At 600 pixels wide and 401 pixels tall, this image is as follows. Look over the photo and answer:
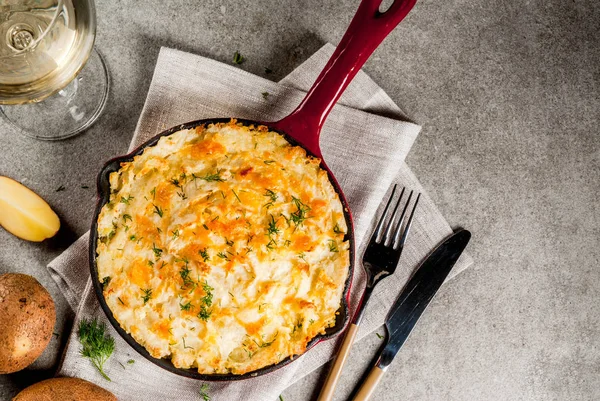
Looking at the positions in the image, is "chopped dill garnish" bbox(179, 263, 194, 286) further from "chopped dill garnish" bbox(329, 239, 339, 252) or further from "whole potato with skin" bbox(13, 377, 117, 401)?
"whole potato with skin" bbox(13, 377, 117, 401)

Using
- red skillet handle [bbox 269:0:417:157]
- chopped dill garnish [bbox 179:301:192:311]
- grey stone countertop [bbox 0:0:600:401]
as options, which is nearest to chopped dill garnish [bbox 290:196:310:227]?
red skillet handle [bbox 269:0:417:157]

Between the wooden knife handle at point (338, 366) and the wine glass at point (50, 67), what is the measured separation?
1665 mm

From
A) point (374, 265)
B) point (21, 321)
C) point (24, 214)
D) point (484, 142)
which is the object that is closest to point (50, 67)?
point (24, 214)

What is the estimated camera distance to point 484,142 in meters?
3.14

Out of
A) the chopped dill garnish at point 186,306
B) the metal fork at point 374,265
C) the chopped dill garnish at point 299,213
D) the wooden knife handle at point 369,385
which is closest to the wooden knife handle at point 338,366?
the metal fork at point 374,265

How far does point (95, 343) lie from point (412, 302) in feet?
5.06

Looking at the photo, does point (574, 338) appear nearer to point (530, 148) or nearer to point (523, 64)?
point (530, 148)

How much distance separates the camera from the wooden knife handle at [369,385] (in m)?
2.97

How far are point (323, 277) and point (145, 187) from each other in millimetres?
821

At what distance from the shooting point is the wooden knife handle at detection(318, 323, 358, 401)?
291cm

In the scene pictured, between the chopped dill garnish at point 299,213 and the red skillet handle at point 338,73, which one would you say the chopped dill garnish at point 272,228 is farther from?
the red skillet handle at point 338,73

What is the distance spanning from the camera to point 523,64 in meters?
3.15

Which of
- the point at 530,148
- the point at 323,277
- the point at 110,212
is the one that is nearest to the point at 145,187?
the point at 110,212

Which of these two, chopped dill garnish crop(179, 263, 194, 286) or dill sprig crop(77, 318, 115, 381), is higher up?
chopped dill garnish crop(179, 263, 194, 286)
